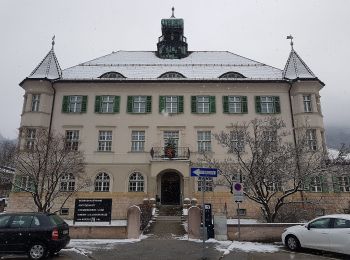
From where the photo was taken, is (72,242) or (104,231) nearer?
(72,242)

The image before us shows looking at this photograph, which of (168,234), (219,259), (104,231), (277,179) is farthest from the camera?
(277,179)

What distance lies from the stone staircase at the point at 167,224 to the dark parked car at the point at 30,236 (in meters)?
5.56

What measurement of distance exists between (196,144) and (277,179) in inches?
413

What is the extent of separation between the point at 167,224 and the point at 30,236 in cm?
953

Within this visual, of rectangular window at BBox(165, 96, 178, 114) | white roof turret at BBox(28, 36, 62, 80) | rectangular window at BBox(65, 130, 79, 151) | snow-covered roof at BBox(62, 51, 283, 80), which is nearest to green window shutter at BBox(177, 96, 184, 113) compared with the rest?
rectangular window at BBox(165, 96, 178, 114)

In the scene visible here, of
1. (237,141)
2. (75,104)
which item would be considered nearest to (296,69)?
(237,141)

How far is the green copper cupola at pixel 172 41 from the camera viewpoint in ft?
111

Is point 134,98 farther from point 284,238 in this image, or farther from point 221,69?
point 284,238

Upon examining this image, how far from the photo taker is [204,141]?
88.1ft

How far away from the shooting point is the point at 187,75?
1144 inches

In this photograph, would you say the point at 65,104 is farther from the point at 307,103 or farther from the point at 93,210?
the point at 307,103

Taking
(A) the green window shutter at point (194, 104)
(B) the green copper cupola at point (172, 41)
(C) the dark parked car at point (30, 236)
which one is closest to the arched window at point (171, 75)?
(A) the green window shutter at point (194, 104)

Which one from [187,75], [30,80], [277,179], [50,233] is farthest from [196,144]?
[50,233]

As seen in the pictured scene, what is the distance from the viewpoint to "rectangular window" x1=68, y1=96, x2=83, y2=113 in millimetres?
27625
